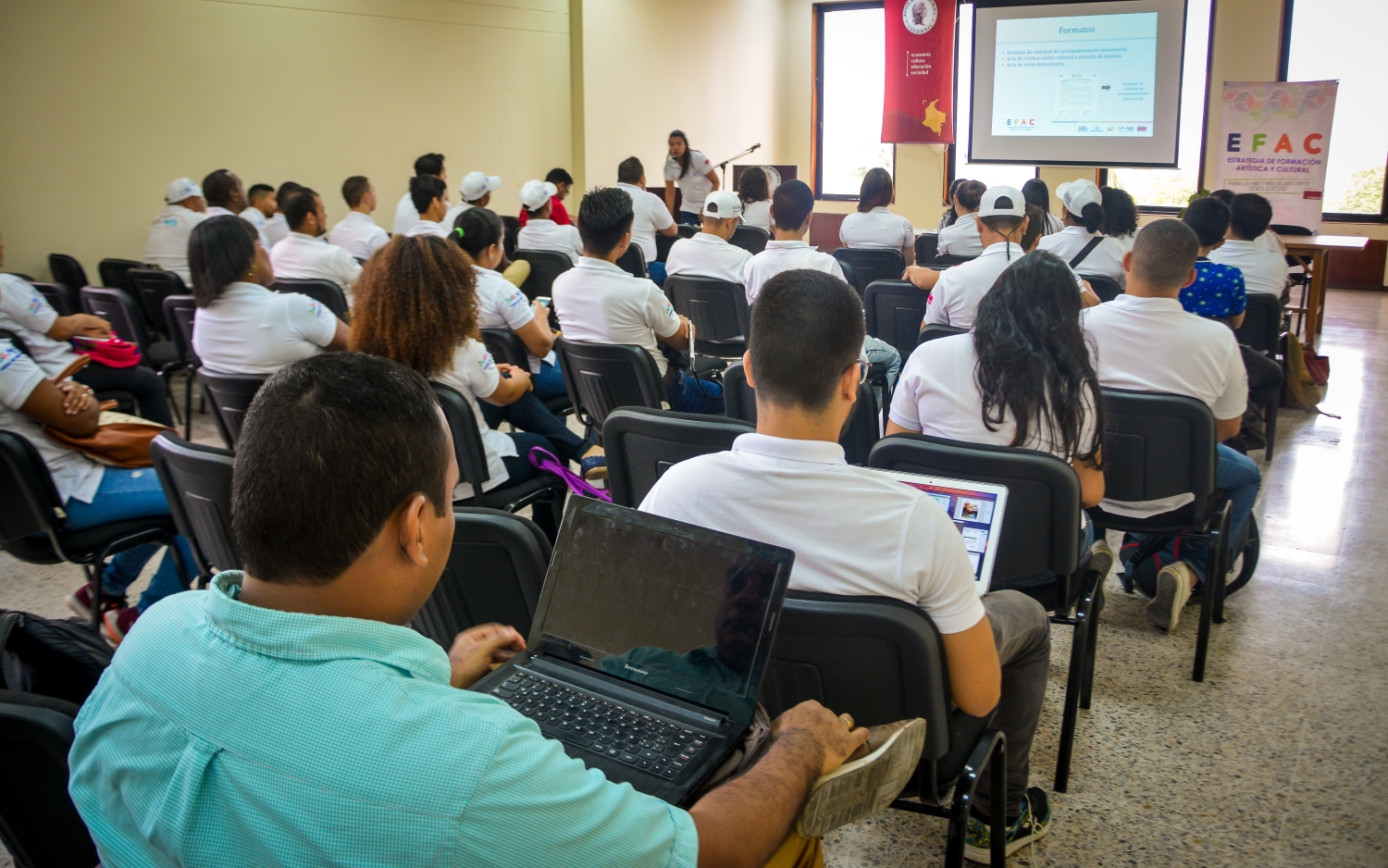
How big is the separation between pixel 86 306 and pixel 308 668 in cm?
510

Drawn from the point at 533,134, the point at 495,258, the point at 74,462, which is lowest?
the point at 74,462

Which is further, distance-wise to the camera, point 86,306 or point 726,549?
point 86,306

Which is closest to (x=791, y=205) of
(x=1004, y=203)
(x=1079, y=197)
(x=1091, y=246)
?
(x=1004, y=203)

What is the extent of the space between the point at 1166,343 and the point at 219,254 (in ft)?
9.36

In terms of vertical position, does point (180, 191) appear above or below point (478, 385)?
above

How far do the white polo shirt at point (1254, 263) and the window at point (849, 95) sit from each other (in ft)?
25.0

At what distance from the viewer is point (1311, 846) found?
1.98 m

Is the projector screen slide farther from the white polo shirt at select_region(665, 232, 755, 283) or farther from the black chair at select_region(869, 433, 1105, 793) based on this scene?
the black chair at select_region(869, 433, 1105, 793)

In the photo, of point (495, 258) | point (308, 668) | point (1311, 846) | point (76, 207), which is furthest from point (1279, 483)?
point (76, 207)

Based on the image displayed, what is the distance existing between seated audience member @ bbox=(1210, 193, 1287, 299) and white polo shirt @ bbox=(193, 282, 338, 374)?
4410mm

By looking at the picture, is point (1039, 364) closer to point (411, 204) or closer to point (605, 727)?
point (605, 727)

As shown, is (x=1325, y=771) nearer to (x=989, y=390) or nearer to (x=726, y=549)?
(x=989, y=390)

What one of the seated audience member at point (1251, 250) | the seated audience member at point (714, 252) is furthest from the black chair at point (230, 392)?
the seated audience member at point (1251, 250)

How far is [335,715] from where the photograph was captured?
29.8 inches
